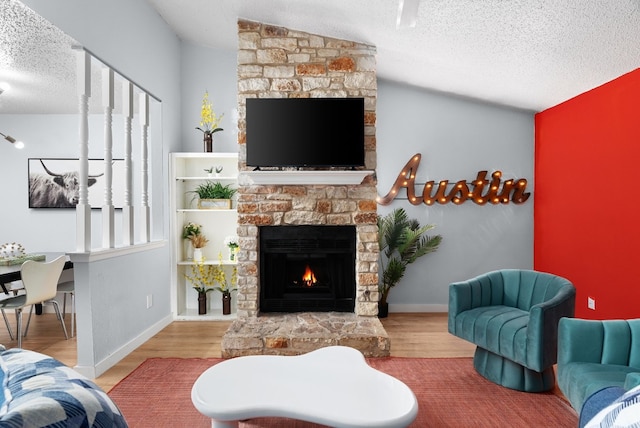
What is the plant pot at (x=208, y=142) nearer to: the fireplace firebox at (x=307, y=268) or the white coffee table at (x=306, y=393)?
the fireplace firebox at (x=307, y=268)

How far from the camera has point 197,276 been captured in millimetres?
4797

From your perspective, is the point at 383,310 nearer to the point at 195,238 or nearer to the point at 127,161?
the point at 195,238

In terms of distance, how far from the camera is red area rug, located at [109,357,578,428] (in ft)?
7.83

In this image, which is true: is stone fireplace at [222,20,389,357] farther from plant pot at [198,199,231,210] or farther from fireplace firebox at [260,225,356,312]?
plant pot at [198,199,231,210]

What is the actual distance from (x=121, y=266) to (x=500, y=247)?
392 cm

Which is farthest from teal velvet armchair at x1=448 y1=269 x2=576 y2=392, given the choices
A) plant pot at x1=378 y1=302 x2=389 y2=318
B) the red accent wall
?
plant pot at x1=378 y1=302 x2=389 y2=318

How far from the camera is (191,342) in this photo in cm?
385

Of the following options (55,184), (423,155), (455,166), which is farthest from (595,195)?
(55,184)

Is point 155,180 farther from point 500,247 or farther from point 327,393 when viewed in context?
point 500,247

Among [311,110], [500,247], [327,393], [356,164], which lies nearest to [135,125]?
[311,110]

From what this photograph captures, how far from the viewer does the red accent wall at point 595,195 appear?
3.37 metres

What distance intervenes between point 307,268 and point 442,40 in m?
2.30

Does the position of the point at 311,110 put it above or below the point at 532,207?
above

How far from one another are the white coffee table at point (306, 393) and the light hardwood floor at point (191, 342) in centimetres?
129
